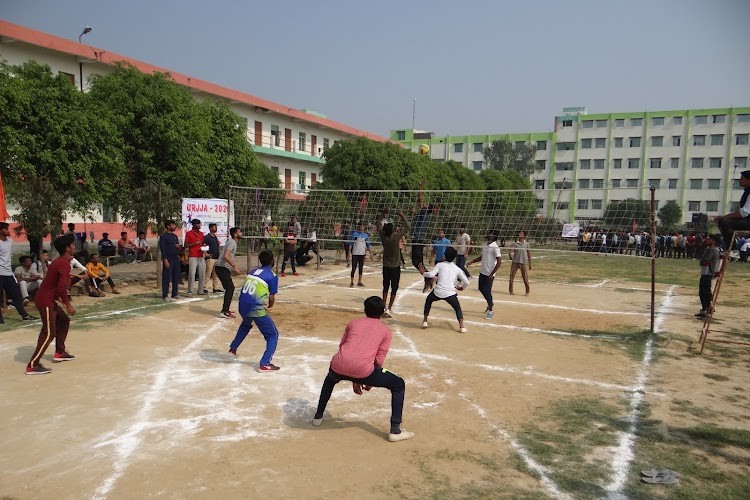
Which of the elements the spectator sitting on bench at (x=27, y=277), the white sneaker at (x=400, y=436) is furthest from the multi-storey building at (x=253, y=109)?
the white sneaker at (x=400, y=436)

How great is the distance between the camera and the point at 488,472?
4652 mm

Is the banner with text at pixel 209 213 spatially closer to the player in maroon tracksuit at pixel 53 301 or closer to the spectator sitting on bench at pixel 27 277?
the spectator sitting on bench at pixel 27 277

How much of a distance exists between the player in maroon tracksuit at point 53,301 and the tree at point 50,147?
620cm

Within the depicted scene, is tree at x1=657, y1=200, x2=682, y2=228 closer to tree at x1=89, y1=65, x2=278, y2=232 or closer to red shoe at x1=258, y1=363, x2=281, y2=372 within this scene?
tree at x1=89, y1=65, x2=278, y2=232

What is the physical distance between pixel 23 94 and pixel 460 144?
73.7m

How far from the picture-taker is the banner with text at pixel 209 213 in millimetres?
14528

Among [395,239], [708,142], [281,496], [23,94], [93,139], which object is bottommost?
[281,496]

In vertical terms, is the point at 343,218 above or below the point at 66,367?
above

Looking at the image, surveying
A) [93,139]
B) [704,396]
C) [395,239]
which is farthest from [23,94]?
[704,396]

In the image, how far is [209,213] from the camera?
589 inches

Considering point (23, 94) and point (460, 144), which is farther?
point (460, 144)

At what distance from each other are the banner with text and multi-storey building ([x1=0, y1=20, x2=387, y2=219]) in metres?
7.42

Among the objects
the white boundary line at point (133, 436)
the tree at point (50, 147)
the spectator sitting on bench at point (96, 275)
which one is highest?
the tree at point (50, 147)

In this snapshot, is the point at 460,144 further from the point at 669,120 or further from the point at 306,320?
the point at 306,320
